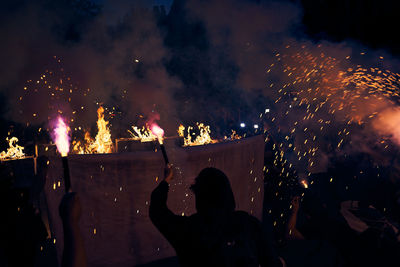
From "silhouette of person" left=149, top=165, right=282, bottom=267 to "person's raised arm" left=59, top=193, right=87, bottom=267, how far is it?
459 mm

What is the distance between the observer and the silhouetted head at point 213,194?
1.53 meters

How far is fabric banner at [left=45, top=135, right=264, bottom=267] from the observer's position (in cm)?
325

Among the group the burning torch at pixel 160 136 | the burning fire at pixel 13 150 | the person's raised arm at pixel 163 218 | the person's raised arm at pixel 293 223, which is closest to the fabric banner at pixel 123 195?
the burning torch at pixel 160 136

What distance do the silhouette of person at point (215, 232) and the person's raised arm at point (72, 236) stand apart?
459mm

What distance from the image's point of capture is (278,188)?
5.09 m

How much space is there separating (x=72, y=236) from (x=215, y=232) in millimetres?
771

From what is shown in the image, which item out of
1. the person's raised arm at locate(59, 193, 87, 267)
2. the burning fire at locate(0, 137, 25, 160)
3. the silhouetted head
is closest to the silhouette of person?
the silhouetted head

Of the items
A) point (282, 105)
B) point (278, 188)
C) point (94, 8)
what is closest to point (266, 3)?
point (94, 8)

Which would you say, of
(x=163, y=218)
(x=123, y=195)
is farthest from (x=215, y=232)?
(x=123, y=195)

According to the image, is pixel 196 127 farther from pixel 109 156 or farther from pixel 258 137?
pixel 109 156

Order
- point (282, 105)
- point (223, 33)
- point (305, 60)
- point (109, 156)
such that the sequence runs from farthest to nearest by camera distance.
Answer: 1. point (282, 105)
2. point (305, 60)
3. point (223, 33)
4. point (109, 156)

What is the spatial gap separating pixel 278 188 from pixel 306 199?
2.44 ft

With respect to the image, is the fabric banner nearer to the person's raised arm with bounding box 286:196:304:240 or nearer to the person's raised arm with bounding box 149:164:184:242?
the person's raised arm with bounding box 286:196:304:240

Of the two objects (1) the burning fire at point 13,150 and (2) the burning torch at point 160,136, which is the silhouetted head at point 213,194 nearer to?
(2) the burning torch at point 160,136
